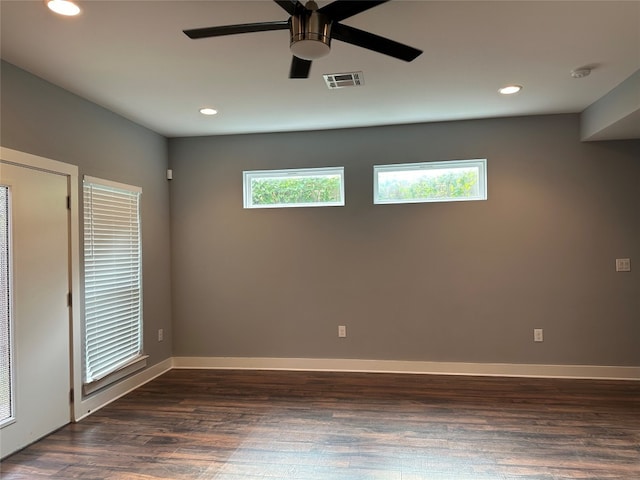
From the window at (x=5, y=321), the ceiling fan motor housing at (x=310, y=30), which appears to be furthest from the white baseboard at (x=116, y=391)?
the ceiling fan motor housing at (x=310, y=30)

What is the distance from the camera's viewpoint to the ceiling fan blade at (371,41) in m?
1.77

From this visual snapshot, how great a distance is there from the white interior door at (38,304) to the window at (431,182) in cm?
287

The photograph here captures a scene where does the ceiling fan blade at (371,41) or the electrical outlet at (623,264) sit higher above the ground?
the ceiling fan blade at (371,41)

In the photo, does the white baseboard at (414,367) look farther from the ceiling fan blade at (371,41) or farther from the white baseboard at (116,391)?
the ceiling fan blade at (371,41)

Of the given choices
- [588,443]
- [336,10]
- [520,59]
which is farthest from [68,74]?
[588,443]

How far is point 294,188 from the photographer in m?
4.48

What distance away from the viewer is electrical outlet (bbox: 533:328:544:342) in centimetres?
401

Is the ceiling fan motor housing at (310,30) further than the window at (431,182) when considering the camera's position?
No

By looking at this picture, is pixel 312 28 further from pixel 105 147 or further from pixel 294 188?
pixel 294 188

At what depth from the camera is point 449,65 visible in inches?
109

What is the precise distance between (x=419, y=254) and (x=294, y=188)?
152 centimetres

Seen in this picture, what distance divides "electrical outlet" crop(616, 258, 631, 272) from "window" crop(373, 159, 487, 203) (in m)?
1.37

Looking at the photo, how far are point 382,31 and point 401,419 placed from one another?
2.67 m

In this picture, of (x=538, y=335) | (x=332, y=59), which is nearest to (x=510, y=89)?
(x=332, y=59)
